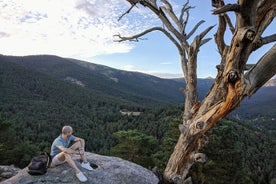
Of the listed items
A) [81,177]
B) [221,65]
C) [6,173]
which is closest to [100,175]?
[81,177]

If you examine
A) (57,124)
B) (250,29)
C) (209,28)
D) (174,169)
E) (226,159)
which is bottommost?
(57,124)

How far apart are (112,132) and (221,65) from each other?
89190 millimetres

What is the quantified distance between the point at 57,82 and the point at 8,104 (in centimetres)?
6314

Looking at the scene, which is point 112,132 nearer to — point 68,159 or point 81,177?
point 68,159

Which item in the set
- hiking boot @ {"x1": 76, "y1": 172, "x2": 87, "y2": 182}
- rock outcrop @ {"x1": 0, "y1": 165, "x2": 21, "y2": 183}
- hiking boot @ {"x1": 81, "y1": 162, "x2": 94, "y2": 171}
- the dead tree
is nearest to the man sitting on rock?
hiking boot @ {"x1": 81, "y1": 162, "x2": 94, "y2": 171}

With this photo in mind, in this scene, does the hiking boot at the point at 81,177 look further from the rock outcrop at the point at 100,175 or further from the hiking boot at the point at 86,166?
the hiking boot at the point at 86,166

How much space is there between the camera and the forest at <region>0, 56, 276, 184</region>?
22.3 m

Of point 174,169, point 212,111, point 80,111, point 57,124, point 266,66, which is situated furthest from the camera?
point 80,111

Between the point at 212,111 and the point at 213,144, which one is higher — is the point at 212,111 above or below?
above

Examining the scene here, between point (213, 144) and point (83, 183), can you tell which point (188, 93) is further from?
point (213, 144)

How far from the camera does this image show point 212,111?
4836 mm

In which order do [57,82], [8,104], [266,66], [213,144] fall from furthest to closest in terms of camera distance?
[57,82] → [8,104] → [213,144] → [266,66]

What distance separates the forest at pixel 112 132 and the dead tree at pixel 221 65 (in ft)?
14.0

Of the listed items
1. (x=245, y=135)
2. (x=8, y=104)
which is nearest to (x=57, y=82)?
(x=8, y=104)
